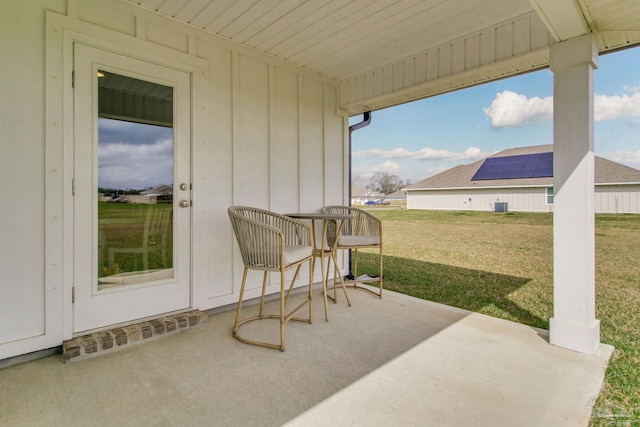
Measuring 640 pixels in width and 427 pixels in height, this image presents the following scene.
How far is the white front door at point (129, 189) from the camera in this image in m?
2.17

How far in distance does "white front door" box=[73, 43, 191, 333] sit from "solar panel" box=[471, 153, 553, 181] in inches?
532

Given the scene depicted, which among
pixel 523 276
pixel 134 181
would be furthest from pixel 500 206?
pixel 134 181

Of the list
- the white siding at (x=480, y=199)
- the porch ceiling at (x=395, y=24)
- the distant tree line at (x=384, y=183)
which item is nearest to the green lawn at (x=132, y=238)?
the porch ceiling at (x=395, y=24)

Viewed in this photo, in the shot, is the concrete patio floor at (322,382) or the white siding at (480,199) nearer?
the concrete patio floor at (322,382)

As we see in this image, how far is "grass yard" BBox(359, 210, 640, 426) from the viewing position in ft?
6.15

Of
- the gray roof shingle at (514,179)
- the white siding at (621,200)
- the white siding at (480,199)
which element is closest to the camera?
the white siding at (621,200)

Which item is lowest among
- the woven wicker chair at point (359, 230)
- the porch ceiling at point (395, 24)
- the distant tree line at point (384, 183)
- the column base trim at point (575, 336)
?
the column base trim at point (575, 336)

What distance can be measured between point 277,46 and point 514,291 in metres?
3.92

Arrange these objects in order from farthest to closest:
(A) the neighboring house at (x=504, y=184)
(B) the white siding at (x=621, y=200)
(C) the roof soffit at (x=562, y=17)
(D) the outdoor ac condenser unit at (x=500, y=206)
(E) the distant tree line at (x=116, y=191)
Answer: (D) the outdoor ac condenser unit at (x=500, y=206)
(A) the neighboring house at (x=504, y=184)
(B) the white siding at (x=621, y=200)
(E) the distant tree line at (x=116, y=191)
(C) the roof soffit at (x=562, y=17)

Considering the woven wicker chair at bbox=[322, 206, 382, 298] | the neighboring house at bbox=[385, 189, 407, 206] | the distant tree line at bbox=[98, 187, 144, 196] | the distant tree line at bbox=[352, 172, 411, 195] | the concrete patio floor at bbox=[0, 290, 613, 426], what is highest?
the distant tree line at bbox=[352, 172, 411, 195]

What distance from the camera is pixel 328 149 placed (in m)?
3.93

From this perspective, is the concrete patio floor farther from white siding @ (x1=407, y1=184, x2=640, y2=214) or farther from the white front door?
white siding @ (x1=407, y1=184, x2=640, y2=214)

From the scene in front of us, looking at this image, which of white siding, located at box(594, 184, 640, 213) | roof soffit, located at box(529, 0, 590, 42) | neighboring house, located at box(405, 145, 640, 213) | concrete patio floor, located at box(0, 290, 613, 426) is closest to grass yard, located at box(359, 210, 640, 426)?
concrete patio floor, located at box(0, 290, 613, 426)

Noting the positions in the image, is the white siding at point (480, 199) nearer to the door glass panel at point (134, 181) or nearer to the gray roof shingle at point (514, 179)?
the gray roof shingle at point (514, 179)
